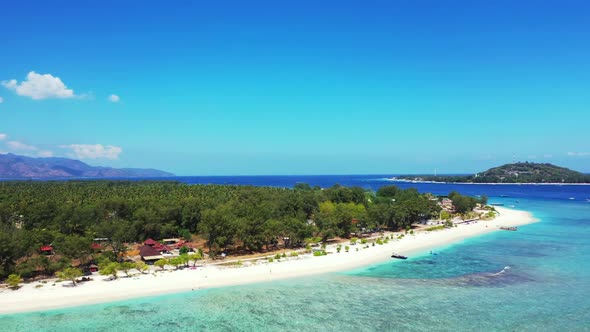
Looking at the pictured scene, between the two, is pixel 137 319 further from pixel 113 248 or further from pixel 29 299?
pixel 113 248

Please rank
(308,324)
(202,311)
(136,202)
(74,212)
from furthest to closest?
(136,202), (74,212), (202,311), (308,324)

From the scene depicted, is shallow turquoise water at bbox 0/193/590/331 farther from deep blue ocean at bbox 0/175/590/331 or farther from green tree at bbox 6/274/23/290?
green tree at bbox 6/274/23/290

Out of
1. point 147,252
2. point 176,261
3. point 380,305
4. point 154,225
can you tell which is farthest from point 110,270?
point 380,305

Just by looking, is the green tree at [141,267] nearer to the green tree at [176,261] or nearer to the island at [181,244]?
the island at [181,244]

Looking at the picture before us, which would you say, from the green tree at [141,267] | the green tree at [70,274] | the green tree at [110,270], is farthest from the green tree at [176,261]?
the green tree at [70,274]

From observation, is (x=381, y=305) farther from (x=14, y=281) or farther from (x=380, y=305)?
(x=14, y=281)

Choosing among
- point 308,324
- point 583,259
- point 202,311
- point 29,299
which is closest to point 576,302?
point 583,259
